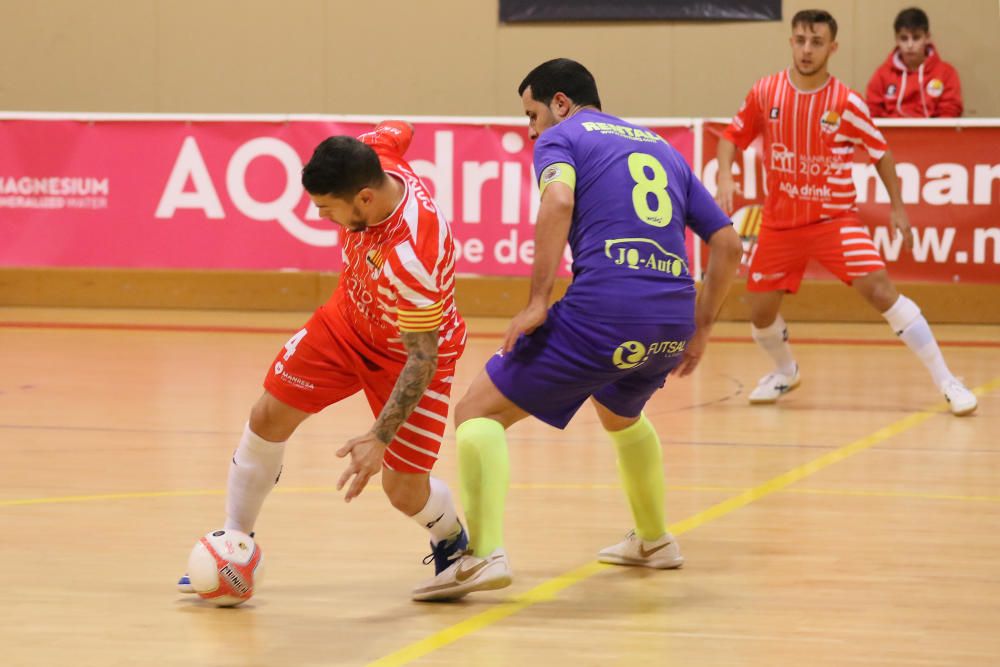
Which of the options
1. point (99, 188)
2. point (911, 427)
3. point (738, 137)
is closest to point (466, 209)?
point (99, 188)

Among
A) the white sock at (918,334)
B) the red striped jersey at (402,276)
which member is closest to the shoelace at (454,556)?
the red striped jersey at (402,276)

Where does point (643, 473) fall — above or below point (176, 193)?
below

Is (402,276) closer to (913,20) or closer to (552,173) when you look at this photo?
(552,173)

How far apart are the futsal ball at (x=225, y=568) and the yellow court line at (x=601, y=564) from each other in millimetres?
626

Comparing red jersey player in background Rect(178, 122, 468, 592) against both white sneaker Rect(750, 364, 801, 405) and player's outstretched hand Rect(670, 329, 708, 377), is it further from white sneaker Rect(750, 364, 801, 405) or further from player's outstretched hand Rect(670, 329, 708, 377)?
white sneaker Rect(750, 364, 801, 405)

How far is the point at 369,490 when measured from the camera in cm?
636

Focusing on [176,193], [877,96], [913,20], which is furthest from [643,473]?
[913,20]

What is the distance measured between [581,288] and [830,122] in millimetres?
4271

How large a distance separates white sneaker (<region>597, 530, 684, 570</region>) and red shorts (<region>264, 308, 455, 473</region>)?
0.88 m

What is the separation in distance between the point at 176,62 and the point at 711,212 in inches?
455

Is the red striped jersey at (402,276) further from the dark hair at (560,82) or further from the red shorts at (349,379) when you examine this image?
the dark hair at (560,82)

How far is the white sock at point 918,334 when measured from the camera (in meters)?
8.44

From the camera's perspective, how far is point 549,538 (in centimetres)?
550

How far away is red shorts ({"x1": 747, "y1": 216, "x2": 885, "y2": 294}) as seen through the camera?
838cm
